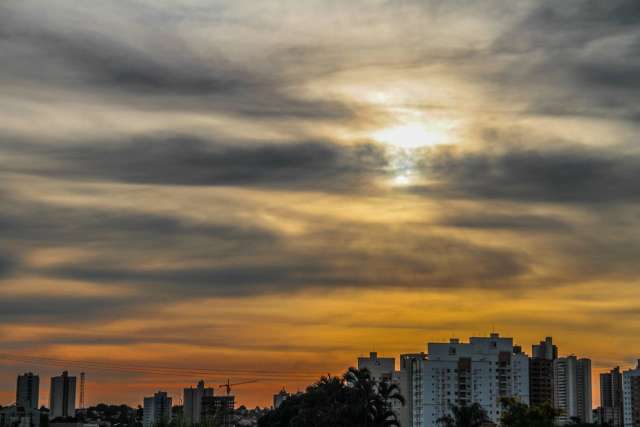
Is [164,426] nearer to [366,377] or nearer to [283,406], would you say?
[366,377]

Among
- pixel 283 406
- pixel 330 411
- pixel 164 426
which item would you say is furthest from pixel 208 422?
pixel 283 406

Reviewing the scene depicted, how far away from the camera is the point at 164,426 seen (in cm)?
10719

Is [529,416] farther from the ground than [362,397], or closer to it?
closer to it

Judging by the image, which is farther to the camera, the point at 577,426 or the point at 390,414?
the point at 577,426

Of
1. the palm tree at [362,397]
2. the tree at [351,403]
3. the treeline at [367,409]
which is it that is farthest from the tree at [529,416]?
the palm tree at [362,397]

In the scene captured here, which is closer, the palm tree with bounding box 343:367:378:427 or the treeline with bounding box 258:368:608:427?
the treeline with bounding box 258:368:608:427

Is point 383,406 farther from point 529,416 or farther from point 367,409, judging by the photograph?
point 529,416

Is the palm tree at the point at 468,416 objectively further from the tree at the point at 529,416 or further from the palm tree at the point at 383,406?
the palm tree at the point at 383,406

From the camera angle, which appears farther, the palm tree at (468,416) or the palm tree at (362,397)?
the palm tree at (362,397)

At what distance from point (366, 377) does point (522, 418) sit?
29.3m

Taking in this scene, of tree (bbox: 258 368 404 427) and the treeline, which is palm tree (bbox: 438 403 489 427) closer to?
the treeline

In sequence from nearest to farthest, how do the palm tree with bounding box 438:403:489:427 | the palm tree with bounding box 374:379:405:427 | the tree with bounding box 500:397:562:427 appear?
the tree with bounding box 500:397:562:427
the palm tree with bounding box 438:403:489:427
the palm tree with bounding box 374:379:405:427

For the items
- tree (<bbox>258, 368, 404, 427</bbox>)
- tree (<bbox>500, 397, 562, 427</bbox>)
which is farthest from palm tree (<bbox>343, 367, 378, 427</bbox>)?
tree (<bbox>500, 397, 562, 427</bbox>)

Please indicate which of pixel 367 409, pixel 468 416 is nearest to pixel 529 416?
pixel 468 416
